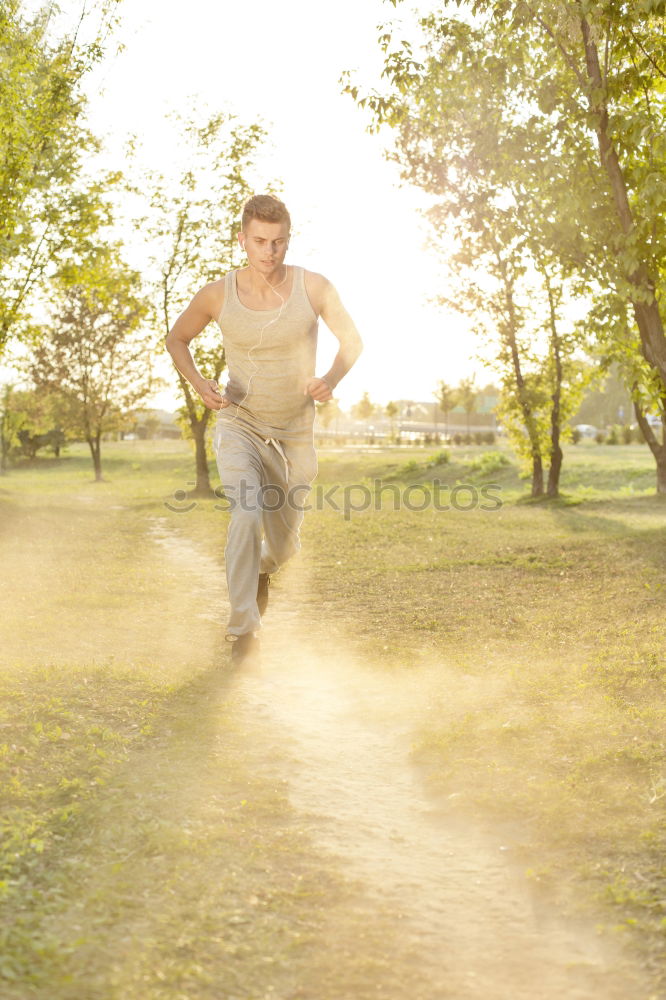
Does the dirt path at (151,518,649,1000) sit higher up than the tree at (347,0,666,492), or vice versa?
the tree at (347,0,666,492)

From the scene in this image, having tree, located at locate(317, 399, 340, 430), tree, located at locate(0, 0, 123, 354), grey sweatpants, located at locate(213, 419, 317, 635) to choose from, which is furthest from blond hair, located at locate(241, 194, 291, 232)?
tree, located at locate(317, 399, 340, 430)

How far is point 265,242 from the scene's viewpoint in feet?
18.2

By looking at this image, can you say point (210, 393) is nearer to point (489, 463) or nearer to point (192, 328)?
point (192, 328)

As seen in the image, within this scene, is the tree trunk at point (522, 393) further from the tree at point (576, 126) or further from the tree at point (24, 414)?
the tree at point (24, 414)

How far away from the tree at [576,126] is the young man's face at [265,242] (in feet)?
11.0

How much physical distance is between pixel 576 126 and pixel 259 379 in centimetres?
490

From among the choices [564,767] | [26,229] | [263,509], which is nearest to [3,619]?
[263,509]

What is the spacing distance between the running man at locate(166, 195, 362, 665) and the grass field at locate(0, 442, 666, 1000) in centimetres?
78

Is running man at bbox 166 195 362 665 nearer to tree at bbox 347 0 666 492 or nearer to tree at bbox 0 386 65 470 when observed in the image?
tree at bbox 347 0 666 492

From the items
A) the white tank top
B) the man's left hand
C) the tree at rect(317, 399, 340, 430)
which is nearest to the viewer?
the man's left hand

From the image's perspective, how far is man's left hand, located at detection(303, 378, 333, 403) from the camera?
5.67 metres

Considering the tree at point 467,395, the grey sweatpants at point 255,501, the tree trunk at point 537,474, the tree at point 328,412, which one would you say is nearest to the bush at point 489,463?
the tree trunk at point 537,474

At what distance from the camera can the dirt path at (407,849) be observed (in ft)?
8.48

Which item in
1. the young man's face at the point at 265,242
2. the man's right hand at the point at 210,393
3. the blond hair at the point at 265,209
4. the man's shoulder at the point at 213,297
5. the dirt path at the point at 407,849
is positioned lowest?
the dirt path at the point at 407,849
